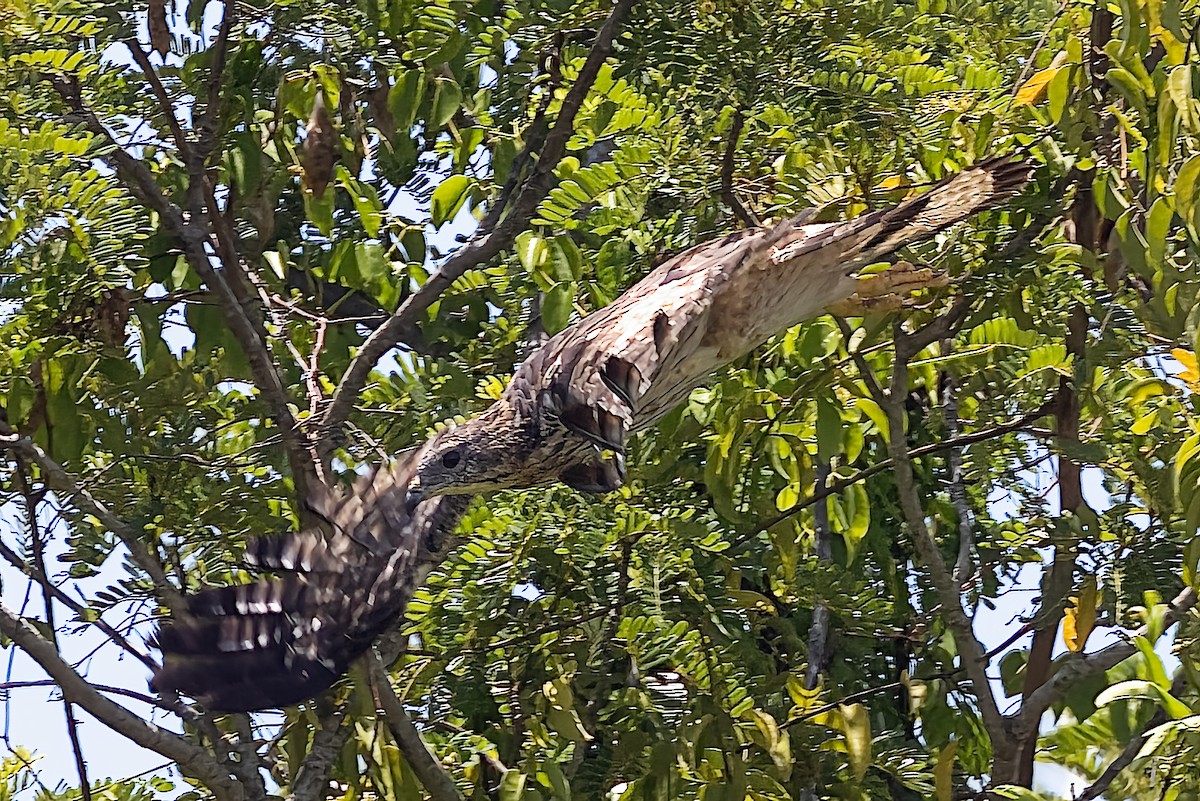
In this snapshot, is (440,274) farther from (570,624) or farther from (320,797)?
(320,797)

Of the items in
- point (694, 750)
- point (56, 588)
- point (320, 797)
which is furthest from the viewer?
point (56, 588)

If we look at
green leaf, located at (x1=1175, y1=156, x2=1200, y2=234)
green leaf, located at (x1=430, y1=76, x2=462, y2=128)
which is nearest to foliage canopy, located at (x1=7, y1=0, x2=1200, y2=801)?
green leaf, located at (x1=430, y1=76, x2=462, y2=128)

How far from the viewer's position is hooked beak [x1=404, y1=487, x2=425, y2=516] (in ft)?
10.8

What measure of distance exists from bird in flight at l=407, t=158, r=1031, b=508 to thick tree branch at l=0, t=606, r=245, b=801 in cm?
84

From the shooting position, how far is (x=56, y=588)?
12.7 feet

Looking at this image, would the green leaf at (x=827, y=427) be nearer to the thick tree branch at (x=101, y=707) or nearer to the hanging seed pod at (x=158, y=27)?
the thick tree branch at (x=101, y=707)

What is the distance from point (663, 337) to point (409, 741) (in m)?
1.20

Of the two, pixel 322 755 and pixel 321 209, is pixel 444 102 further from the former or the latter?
pixel 322 755

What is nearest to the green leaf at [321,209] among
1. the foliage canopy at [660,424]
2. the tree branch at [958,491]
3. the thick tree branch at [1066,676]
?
the foliage canopy at [660,424]

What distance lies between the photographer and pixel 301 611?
3.17m

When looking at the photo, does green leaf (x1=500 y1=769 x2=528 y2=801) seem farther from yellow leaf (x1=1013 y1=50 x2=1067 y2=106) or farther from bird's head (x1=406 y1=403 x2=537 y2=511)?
yellow leaf (x1=1013 y1=50 x2=1067 y2=106)

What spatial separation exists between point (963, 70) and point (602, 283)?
1062mm

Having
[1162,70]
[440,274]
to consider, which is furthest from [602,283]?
[1162,70]

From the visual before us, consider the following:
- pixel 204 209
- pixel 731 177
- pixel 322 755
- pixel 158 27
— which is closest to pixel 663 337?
pixel 731 177
